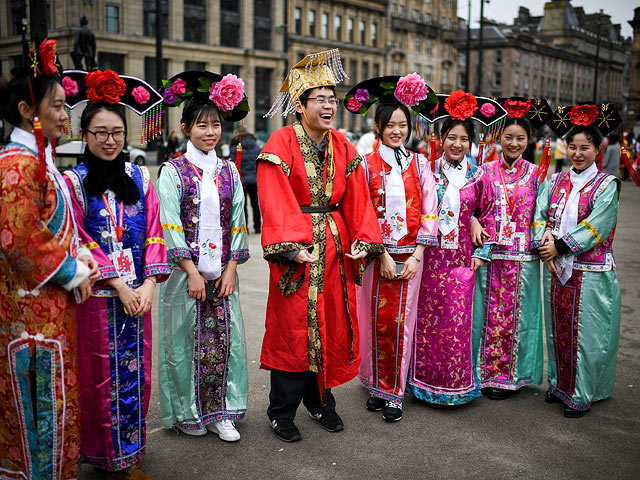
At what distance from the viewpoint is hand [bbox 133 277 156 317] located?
2.77 m

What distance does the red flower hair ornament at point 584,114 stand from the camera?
3779 millimetres

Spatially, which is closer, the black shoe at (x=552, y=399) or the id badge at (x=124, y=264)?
the id badge at (x=124, y=264)

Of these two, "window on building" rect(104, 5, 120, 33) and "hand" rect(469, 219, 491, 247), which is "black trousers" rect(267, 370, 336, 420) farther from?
"window on building" rect(104, 5, 120, 33)

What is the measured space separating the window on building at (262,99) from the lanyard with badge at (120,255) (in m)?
39.3

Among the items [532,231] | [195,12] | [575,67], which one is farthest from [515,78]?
[532,231]

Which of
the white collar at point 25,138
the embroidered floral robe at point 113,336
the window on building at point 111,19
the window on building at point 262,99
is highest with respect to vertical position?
the window on building at point 111,19

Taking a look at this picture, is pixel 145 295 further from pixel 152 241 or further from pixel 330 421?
pixel 330 421

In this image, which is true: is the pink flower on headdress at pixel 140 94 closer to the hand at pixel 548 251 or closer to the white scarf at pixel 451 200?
the white scarf at pixel 451 200

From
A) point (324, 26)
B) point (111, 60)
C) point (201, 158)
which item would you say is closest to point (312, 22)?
point (324, 26)

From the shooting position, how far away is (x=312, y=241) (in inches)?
131

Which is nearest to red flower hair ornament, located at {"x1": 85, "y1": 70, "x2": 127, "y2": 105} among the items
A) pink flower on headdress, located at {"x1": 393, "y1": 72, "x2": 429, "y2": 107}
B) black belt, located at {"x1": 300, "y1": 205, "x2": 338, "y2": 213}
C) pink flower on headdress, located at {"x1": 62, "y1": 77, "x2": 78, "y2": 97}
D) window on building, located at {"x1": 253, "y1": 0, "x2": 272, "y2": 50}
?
pink flower on headdress, located at {"x1": 62, "y1": 77, "x2": 78, "y2": 97}

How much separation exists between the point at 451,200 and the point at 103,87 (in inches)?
84.8

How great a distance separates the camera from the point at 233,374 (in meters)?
3.49

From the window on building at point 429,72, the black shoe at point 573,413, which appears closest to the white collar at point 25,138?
the black shoe at point 573,413
